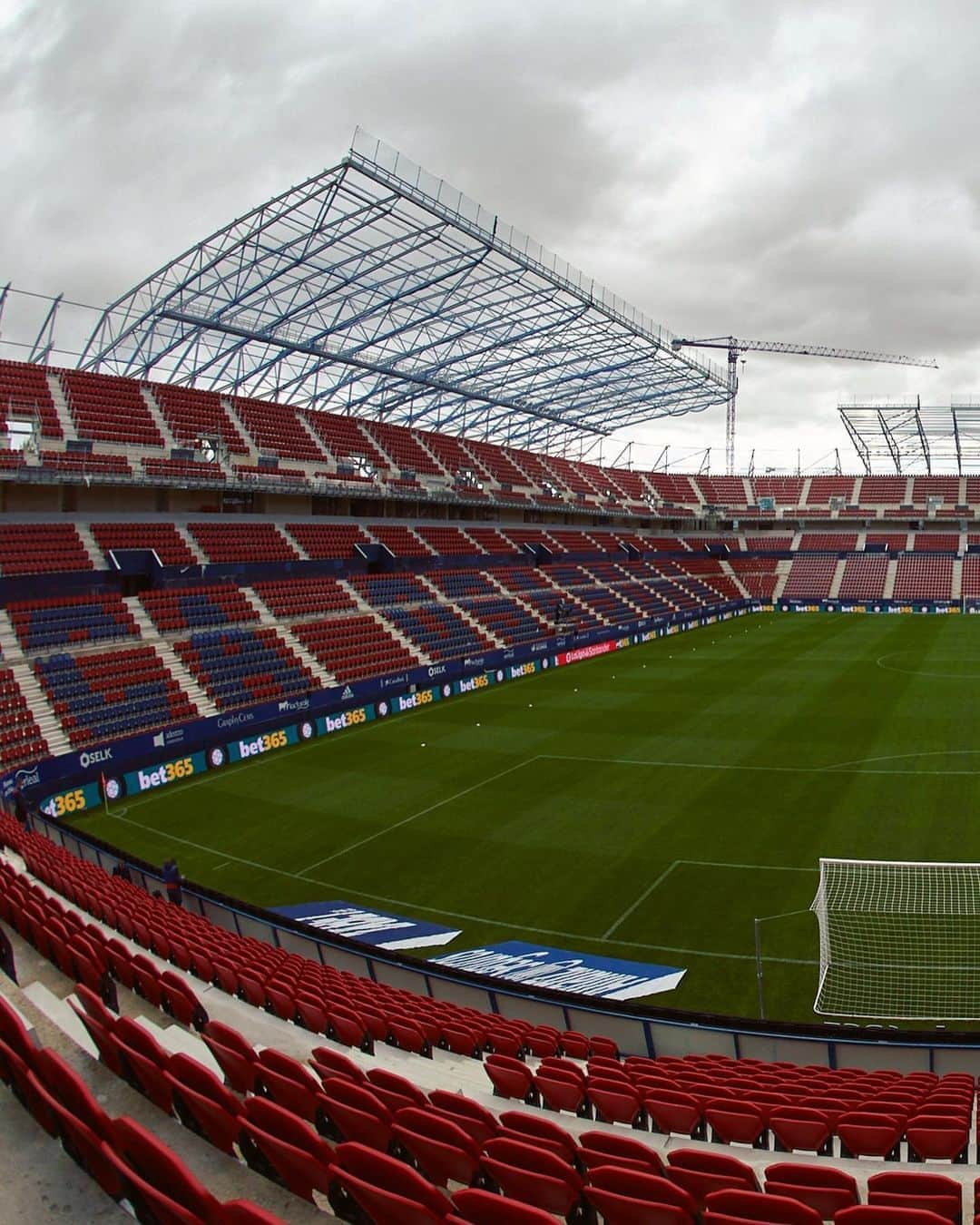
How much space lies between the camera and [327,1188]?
3.97 metres

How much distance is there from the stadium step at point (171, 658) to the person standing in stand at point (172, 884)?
14908mm

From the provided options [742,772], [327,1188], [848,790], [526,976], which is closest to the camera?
[327,1188]

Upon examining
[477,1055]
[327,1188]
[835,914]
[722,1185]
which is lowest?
[835,914]

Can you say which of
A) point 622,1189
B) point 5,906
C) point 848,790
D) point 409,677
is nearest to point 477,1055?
point 622,1189

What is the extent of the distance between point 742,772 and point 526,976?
13.1 metres

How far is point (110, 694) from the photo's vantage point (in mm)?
27781

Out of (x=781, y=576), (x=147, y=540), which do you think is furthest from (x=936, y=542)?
(x=147, y=540)

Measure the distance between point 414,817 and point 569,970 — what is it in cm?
902

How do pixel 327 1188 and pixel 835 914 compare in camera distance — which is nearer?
pixel 327 1188

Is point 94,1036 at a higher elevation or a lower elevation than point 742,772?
higher

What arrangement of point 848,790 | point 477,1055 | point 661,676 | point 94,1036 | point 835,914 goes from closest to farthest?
point 94,1036
point 477,1055
point 835,914
point 848,790
point 661,676

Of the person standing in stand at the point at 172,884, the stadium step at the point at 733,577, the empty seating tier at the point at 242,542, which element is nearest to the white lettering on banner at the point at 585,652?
the empty seating tier at the point at 242,542

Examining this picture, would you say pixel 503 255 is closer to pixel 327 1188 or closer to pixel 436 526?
pixel 436 526

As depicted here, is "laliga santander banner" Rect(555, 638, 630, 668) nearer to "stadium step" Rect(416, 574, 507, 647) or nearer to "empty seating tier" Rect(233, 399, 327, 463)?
"stadium step" Rect(416, 574, 507, 647)
